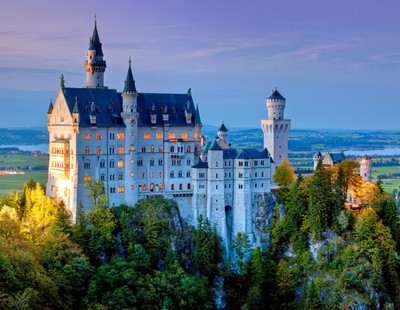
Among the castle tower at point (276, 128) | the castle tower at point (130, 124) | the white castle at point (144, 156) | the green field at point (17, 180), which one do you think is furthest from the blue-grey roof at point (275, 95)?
the green field at point (17, 180)

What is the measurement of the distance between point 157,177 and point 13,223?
973 inches

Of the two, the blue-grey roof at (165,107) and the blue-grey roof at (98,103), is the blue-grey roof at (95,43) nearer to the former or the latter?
the blue-grey roof at (98,103)

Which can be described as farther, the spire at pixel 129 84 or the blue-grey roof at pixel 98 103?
the spire at pixel 129 84

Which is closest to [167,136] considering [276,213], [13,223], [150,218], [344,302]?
[150,218]

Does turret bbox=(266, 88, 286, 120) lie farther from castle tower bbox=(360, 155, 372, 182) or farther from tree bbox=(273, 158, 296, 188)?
castle tower bbox=(360, 155, 372, 182)

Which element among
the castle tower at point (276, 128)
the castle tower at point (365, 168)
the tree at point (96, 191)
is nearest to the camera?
the tree at point (96, 191)

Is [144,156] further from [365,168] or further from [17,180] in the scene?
[365,168]

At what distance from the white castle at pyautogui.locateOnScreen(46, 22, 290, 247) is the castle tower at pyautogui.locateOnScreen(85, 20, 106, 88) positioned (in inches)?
6.0

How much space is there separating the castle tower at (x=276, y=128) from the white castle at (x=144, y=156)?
5.55 metres

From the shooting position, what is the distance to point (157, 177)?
105 meters

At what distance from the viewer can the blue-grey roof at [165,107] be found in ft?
346

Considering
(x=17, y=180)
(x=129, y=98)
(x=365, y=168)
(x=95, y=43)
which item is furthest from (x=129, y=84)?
(x=365, y=168)

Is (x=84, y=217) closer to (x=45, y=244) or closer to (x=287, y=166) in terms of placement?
(x=45, y=244)

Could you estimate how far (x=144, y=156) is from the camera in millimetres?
104312
